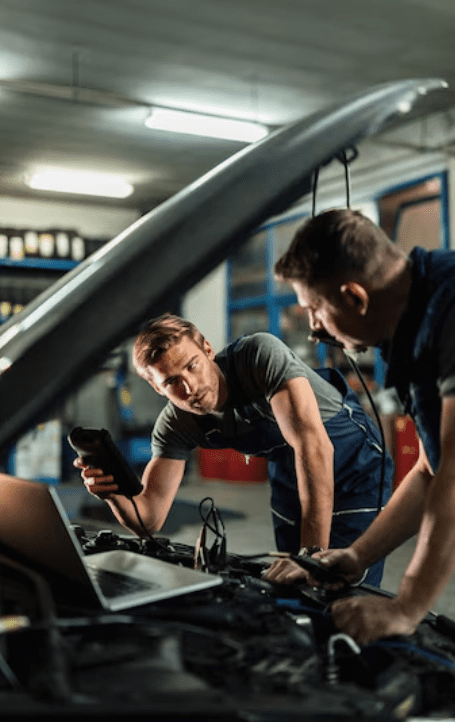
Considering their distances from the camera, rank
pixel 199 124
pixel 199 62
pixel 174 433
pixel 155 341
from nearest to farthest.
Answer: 1. pixel 155 341
2. pixel 174 433
3. pixel 199 62
4. pixel 199 124

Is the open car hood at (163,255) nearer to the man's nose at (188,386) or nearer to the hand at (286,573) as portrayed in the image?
the hand at (286,573)

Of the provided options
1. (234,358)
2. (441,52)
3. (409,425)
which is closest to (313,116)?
(234,358)

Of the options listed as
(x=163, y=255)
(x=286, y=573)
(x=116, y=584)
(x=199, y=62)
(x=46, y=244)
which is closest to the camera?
(x=163, y=255)

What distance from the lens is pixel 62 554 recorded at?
0.89m

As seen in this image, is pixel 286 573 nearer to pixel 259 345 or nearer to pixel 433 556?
pixel 433 556

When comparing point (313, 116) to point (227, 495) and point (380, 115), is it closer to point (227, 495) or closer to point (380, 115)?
point (380, 115)

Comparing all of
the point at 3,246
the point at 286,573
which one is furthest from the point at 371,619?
the point at 3,246

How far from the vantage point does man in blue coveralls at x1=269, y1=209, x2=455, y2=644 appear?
35.8 inches

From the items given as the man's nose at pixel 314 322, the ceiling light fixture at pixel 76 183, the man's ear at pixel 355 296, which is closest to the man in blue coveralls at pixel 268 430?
the man's nose at pixel 314 322

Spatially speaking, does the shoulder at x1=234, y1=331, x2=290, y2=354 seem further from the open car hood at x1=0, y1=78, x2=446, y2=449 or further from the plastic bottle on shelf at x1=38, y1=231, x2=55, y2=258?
the plastic bottle on shelf at x1=38, y1=231, x2=55, y2=258


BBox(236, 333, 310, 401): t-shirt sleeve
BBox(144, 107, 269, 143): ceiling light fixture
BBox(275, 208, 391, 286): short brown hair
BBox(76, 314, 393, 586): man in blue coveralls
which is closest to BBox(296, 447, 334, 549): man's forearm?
BBox(76, 314, 393, 586): man in blue coveralls

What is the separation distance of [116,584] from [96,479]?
0.44m

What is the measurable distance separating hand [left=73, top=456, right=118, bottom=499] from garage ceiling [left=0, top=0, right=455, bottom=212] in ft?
12.4

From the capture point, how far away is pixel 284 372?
1.83 m
